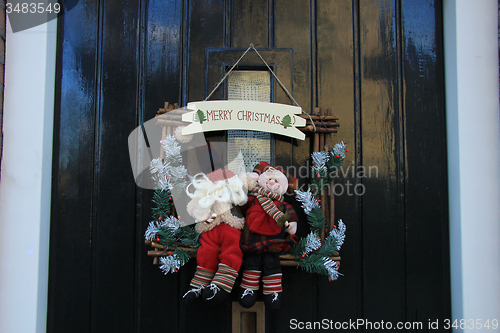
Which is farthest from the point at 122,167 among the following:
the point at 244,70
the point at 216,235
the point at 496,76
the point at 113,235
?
the point at 496,76

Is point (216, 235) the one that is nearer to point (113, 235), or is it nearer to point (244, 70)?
point (113, 235)

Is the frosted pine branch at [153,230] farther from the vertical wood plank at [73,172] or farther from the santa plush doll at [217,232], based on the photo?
the vertical wood plank at [73,172]

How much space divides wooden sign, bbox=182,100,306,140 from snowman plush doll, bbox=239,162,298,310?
0.60 ft

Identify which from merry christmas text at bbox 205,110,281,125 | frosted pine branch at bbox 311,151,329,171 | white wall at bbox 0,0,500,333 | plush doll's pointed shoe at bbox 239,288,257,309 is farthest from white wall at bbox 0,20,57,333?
frosted pine branch at bbox 311,151,329,171

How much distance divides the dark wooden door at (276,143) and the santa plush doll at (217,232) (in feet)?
0.61

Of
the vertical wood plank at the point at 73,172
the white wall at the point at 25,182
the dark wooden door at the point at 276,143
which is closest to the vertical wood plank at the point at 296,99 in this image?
the dark wooden door at the point at 276,143

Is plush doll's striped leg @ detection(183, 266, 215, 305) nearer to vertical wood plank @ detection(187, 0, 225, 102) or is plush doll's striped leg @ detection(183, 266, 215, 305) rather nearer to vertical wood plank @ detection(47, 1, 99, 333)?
vertical wood plank @ detection(47, 1, 99, 333)

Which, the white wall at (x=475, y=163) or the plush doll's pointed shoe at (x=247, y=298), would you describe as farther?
the white wall at (x=475, y=163)

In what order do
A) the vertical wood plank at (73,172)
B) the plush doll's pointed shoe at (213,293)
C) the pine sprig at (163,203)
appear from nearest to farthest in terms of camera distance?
the plush doll's pointed shoe at (213,293)
the pine sprig at (163,203)
the vertical wood plank at (73,172)

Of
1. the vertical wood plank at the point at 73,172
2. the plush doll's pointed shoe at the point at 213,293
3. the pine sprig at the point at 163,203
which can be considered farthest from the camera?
the vertical wood plank at the point at 73,172

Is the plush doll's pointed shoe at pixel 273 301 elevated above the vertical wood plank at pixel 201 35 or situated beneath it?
situated beneath

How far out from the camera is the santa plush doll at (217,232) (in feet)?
3.33

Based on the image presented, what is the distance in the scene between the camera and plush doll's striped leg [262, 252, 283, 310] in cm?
105

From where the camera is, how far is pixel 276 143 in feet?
4.14
